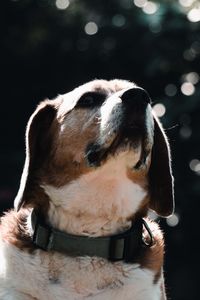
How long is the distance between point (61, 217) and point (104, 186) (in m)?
0.29

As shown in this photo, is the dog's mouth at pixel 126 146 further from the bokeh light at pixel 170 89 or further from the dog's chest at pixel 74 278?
the bokeh light at pixel 170 89

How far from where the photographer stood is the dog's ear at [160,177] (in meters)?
5.77

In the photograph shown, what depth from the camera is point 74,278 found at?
5383mm

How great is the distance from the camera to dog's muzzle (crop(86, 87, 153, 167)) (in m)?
5.36

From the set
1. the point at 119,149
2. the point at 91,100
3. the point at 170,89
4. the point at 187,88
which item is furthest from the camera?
the point at 170,89

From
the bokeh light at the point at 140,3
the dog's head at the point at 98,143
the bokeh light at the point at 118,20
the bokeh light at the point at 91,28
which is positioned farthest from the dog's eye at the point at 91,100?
the bokeh light at the point at 91,28

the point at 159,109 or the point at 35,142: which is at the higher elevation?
the point at 35,142

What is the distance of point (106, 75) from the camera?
10.9 meters

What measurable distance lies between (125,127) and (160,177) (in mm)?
542

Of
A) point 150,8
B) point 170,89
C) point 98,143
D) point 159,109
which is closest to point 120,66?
point 170,89

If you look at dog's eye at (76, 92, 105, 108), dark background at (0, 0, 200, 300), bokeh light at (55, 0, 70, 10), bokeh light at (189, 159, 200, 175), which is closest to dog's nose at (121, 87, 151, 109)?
dog's eye at (76, 92, 105, 108)

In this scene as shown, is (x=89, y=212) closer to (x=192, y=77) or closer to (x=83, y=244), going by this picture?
(x=83, y=244)

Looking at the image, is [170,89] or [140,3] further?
[170,89]

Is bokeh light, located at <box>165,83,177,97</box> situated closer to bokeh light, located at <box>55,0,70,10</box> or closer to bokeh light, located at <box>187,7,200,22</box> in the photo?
bokeh light, located at <box>187,7,200,22</box>
